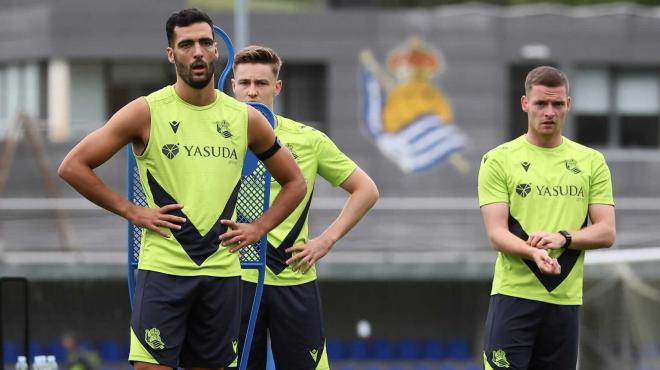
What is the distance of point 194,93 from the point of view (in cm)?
575

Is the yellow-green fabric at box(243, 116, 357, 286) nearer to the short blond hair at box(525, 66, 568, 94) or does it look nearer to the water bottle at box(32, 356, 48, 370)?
the short blond hair at box(525, 66, 568, 94)

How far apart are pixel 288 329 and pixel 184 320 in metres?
1.51

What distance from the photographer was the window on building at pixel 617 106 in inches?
1558

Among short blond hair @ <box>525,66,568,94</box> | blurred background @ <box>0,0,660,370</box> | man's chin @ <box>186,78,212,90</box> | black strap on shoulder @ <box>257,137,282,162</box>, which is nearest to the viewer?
man's chin @ <box>186,78,212,90</box>

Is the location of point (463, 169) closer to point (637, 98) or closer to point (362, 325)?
point (637, 98)

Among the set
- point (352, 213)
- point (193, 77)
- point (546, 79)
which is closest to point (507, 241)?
point (546, 79)

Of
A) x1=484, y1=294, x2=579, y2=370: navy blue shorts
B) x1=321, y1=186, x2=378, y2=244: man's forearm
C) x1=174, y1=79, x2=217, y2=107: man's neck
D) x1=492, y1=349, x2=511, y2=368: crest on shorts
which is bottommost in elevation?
x1=492, y1=349, x2=511, y2=368: crest on shorts

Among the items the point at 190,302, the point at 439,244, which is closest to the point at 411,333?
the point at 439,244

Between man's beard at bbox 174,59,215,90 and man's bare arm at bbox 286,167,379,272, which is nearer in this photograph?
man's beard at bbox 174,59,215,90

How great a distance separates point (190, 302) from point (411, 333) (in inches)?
479

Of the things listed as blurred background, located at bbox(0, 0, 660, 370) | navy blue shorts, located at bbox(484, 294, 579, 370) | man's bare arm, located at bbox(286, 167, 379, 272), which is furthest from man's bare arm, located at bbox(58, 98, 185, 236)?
blurred background, located at bbox(0, 0, 660, 370)

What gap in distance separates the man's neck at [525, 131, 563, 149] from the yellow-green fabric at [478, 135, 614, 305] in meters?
0.02

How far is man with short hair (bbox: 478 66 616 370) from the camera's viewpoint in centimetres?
678

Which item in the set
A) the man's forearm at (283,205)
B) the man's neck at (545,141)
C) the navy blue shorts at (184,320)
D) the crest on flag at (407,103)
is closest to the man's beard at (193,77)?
the man's forearm at (283,205)
